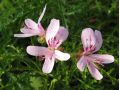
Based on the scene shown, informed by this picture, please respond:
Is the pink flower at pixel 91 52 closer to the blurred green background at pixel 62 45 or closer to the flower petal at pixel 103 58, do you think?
the flower petal at pixel 103 58

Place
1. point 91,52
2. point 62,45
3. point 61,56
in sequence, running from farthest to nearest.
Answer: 1. point 62,45
2. point 91,52
3. point 61,56

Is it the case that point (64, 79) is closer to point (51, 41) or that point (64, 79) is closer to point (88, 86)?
point (88, 86)

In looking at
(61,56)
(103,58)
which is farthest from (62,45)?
(61,56)

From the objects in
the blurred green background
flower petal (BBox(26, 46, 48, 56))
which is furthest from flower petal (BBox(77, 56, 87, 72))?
the blurred green background

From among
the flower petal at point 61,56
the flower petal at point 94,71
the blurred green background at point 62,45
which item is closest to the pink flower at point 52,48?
the flower petal at point 61,56

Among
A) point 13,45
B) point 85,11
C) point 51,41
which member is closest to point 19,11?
point 13,45

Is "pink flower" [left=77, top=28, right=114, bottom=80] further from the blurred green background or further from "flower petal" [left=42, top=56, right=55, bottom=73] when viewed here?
the blurred green background

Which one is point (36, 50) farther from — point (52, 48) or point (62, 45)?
point (62, 45)
